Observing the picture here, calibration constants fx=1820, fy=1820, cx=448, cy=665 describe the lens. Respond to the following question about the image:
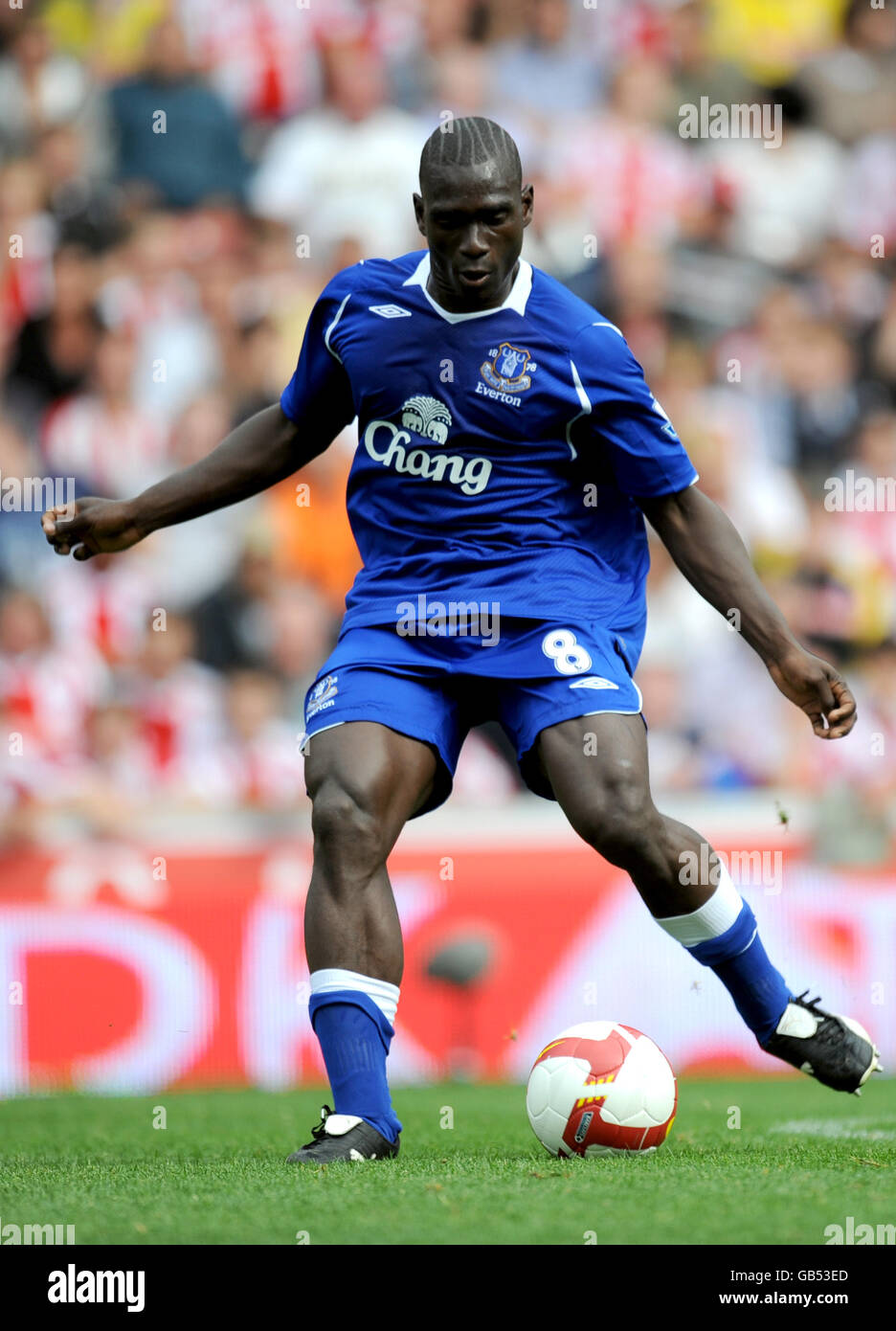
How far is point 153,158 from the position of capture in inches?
448

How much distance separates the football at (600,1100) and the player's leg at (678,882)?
36cm

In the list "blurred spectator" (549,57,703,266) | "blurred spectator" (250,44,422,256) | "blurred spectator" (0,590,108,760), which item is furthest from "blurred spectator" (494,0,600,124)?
"blurred spectator" (0,590,108,760)

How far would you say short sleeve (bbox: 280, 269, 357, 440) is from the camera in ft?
15.6

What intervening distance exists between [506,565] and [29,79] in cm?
833

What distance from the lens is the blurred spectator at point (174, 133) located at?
37.2 feet

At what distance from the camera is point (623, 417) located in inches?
181

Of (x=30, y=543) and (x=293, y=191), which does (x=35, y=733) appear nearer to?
(x=30, y=543)

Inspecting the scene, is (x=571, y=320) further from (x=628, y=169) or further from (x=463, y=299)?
(x=628, y=169)

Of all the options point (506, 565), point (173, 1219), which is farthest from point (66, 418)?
point (173, 1219)

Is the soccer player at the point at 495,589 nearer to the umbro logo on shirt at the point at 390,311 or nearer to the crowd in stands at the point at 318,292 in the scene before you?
the umbro logo on shirt at the point at 390,311

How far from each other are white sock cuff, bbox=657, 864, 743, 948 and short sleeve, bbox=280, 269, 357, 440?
1.59m

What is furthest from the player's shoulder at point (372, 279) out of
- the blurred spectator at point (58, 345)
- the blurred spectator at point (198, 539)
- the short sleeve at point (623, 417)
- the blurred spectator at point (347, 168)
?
the blurred spectator at point (347, 168)

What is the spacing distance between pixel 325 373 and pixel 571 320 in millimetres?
683

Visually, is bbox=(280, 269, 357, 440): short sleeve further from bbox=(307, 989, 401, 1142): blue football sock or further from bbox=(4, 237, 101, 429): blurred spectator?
bbox=(4, 237, 101, 429): blurred spectator
